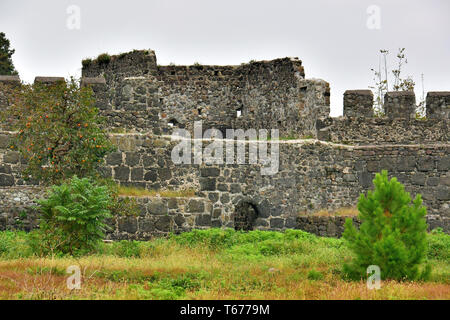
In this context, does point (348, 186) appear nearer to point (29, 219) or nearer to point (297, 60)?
point (297, 60)

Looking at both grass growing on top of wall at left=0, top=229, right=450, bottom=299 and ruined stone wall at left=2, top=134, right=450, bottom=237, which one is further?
ruined stone wall at left=2, top=134, right=450, bottom=237

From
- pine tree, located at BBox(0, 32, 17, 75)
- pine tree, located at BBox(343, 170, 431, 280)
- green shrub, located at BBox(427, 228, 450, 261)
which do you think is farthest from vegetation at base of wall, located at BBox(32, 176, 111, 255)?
pine tree, located at BBox(0, 32, 17, 75)

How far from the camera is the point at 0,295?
12617mm

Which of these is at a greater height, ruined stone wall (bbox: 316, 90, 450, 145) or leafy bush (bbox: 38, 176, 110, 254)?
ruined stone wall (bbox: 316, 90, 450, 145)

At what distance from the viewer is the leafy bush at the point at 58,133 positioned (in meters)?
20.2

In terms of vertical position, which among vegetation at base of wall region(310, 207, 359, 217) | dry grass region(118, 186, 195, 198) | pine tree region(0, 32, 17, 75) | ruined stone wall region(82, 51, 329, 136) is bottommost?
vegetation at base of wall region(310, 207, 359, 217)

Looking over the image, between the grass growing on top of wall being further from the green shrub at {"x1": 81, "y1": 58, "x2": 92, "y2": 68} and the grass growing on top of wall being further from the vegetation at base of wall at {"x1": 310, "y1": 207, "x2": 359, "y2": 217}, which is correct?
the green shrub at {"x1": 81, "y1": 58, "x2": 92, "y2": 68}

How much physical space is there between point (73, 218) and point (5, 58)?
29028 mm

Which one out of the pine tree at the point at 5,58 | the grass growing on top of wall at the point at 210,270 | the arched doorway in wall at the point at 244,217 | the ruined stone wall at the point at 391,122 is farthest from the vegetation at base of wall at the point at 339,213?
the pine tree at the point at 5,58

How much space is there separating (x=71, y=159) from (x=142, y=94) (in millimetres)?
4160

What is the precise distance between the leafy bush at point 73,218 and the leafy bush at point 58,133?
2.27 meters

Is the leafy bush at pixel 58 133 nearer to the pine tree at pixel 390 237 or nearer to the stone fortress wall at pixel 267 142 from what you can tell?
the stone fortress wall at pixel 267 142

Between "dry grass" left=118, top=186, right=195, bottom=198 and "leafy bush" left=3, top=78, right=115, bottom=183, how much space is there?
1.15 m

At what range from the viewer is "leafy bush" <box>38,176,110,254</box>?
17422mm
